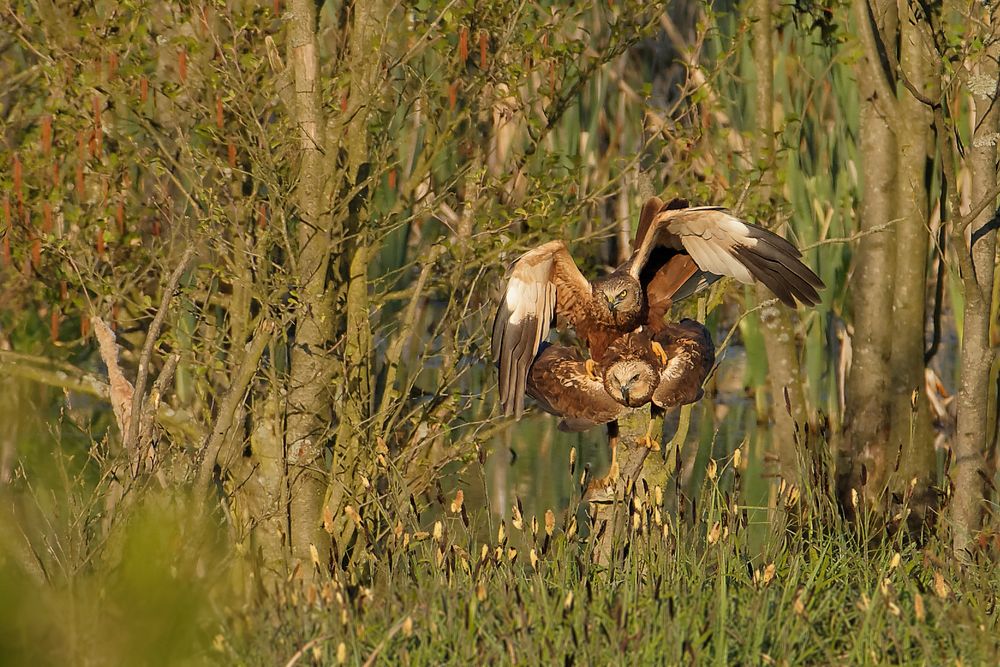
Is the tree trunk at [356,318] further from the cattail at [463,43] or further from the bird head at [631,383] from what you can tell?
the bird head at [631,383]

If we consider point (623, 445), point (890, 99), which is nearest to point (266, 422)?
point (623, 445)

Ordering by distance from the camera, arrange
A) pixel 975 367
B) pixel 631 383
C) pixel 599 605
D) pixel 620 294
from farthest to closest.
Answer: pixel 975 367 → pixel 599 605 → pixel 620 294 → pixel 631 383

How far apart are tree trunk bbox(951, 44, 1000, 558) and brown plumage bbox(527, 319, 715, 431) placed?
7.35ft

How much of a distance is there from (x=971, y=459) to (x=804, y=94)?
5.27m

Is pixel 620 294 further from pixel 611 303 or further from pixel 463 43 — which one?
pixel 463 43

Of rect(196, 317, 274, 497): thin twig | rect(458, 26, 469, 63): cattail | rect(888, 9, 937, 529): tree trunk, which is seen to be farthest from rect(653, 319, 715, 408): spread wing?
rect(888, 9, 937, 529): tree trunk

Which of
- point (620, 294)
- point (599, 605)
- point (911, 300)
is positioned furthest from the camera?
point (911, 300)

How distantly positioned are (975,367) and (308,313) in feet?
9.19

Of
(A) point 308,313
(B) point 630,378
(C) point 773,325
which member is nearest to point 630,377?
(B) point 630,378

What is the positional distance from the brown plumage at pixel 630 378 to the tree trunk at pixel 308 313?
7.13 feet

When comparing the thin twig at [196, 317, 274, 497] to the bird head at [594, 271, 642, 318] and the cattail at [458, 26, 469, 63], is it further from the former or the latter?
the bird head at [594, 271, 642, 318]

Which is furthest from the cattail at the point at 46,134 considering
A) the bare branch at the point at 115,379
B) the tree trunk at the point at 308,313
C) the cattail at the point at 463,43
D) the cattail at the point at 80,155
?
the cattail at the point at 463,43

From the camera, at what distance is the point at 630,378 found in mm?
3826

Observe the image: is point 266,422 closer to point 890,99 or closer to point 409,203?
point 409,203
